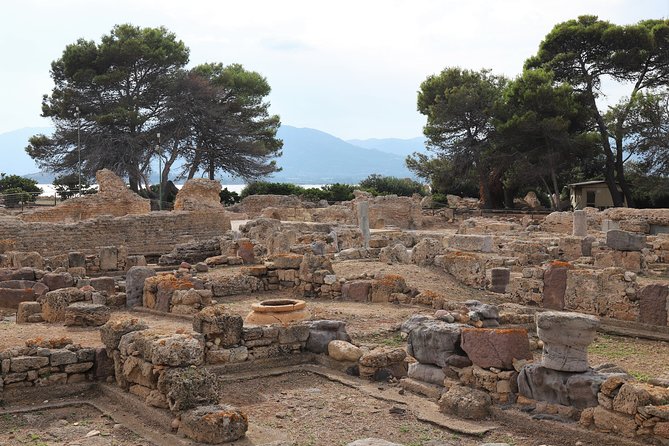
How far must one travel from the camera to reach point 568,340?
6.98 meters

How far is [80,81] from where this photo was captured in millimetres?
45688

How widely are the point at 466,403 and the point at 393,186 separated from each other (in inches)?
1859

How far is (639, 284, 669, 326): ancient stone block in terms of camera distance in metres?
11.5

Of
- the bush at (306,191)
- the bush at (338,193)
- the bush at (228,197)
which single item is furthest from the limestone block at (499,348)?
the bush at (228,197)

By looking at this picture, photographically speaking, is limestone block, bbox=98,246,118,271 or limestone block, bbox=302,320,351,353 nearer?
limestone block, bbox=302,320,351,353

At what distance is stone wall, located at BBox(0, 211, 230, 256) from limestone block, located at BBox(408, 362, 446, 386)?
16.6 meters

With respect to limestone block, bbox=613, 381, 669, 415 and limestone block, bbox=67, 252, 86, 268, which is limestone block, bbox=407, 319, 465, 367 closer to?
limestone block, bbox=613, 381, 669, 415

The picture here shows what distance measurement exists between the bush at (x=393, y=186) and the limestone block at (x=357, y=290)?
37703mm

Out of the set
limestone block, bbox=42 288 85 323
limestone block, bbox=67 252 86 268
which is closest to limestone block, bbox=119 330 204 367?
limestone block, bbox=42 288 85 323

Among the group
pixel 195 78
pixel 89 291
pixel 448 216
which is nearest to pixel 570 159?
pixel 448 216

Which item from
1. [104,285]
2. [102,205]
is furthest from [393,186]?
[104,285]

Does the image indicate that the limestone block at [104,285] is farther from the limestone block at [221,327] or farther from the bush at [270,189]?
the bush at [270,189]

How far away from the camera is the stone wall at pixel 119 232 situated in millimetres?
22312

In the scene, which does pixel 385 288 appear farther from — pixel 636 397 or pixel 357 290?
pixel 636 397
